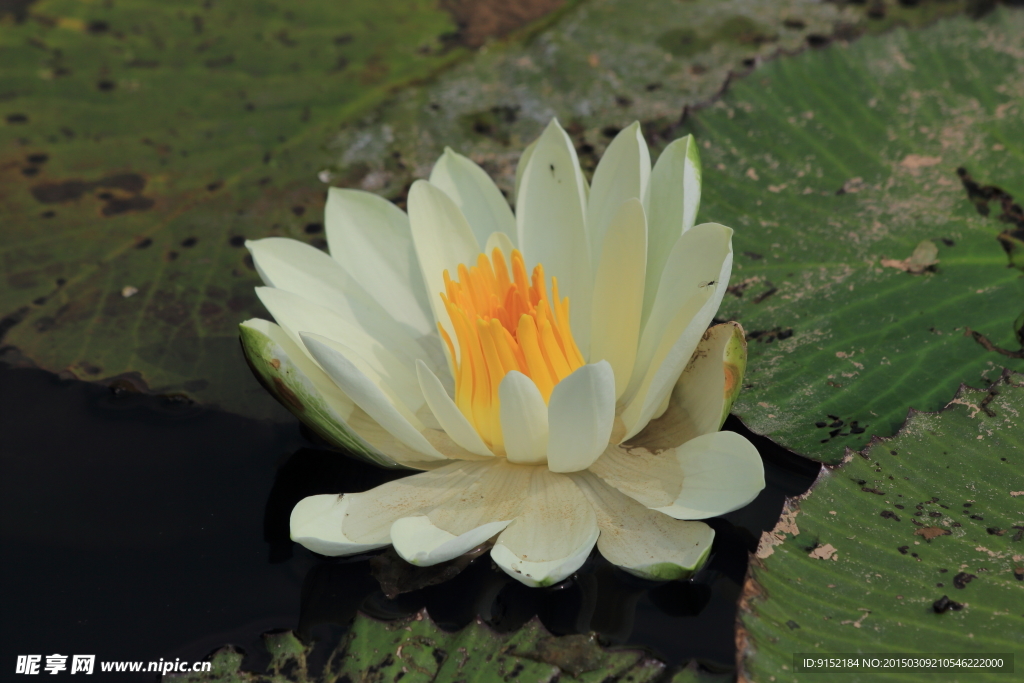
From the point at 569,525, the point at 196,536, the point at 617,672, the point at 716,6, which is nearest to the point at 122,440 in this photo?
the point at 196,536

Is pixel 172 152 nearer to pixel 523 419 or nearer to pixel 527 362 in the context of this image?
pixel 527 362

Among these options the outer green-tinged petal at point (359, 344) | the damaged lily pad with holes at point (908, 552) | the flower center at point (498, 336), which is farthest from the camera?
the outer green-tinged petal at point (359, 344)

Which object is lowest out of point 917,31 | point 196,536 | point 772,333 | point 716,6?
point 196,536

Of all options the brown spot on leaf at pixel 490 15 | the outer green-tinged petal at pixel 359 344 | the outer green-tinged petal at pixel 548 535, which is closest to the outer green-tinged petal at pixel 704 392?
the outer green-tinged petal at pixel 548 535

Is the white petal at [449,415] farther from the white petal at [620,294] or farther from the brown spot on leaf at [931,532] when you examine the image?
the brown spot on leaf at [931,532]

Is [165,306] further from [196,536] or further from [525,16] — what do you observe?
[525,16]

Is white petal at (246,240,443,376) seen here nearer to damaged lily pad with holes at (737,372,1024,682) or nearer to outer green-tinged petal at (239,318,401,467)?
outer green-tinged petal at (239,318,401,467)
